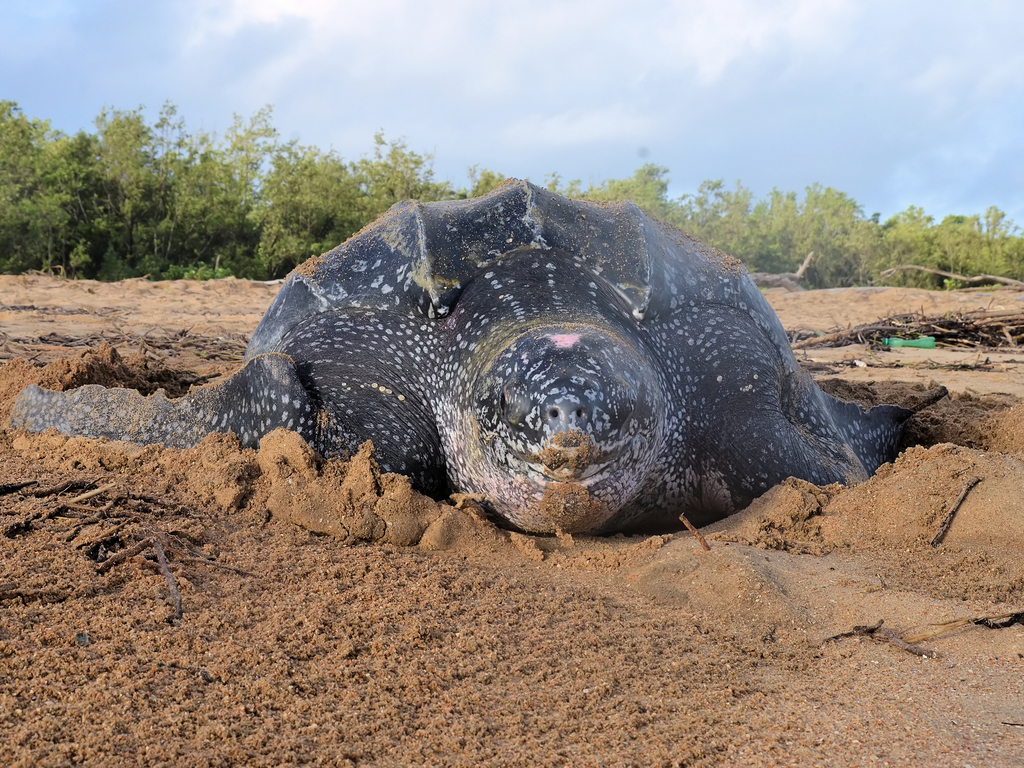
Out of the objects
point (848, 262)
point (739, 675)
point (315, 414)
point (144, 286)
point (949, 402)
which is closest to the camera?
point (739, 675)

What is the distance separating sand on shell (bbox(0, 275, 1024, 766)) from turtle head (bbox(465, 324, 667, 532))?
0.47ft

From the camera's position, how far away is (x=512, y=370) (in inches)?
96.5

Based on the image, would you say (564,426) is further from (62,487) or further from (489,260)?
(62,487)

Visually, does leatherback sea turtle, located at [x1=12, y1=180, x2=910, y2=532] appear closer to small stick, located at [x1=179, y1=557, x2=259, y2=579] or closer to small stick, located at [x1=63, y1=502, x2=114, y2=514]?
small stick, located at [x1=63, y1=502, x2=114, y2=514]

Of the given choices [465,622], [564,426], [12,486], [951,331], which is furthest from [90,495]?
[951,331]

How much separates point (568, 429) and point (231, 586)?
100 centimetres

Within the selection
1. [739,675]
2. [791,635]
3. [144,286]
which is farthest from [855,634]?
[144,286]

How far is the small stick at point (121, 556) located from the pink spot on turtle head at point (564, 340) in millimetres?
1305

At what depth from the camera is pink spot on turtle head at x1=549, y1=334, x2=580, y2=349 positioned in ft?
8.07

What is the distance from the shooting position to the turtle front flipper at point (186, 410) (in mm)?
2783

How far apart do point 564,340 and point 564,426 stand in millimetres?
354

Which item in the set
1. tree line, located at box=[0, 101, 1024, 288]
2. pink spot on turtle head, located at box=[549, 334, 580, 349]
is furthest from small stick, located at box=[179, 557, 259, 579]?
tree line, located at box=[0, 101, 1024, 288]

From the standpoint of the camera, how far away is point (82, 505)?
7.45ft

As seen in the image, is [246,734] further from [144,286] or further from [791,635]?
[144,286]
